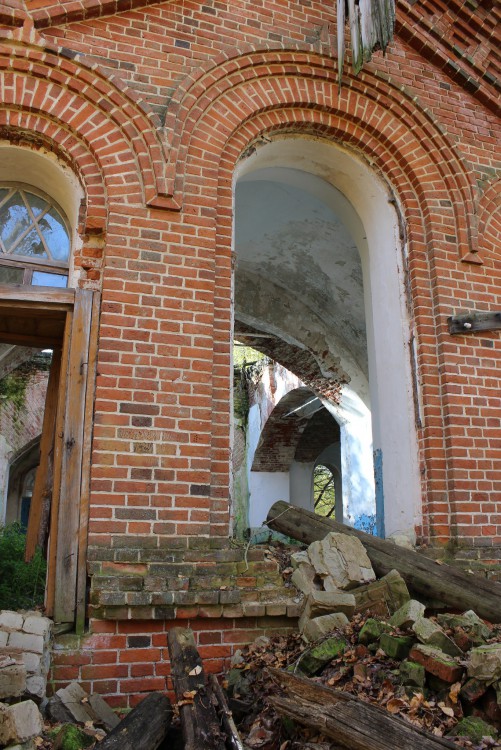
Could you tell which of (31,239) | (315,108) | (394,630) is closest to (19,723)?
(394,630)

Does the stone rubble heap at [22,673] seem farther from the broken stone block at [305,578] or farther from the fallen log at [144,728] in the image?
the broken stone block at [305,578]

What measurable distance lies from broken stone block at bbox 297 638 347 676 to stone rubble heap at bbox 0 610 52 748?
1.40 meters

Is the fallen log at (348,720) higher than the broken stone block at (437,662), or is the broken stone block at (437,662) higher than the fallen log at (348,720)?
the broken stone block at (437,662)

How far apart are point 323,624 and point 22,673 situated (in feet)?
5.57

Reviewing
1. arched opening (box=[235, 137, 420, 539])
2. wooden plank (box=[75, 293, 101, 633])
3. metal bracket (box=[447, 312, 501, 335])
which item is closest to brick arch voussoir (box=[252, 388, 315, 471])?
arched opening (box=[235, 137, 420, 539])

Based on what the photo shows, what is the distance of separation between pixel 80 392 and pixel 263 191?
13.2 ft

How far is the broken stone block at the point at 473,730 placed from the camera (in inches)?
109

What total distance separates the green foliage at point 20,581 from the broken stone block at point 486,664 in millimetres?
3131

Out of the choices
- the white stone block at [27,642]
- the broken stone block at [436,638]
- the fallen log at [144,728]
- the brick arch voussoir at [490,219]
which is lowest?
the fallen log at [144,728]

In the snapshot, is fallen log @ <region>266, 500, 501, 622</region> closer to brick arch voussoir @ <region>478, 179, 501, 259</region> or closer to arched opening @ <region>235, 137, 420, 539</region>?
arched opening @ <region>235, 137, 420, 539</region>

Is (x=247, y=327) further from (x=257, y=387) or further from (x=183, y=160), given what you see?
(x=183, y=160)

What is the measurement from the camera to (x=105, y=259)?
15.1ft

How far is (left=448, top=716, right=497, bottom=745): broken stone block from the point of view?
9.07 feet

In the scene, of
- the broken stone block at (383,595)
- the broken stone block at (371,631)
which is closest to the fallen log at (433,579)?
the broken stone block at (383,595)
